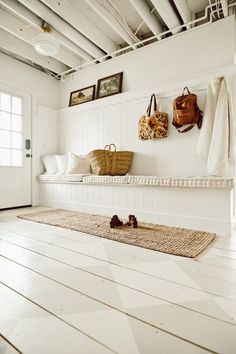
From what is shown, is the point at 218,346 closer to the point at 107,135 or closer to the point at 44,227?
the point at 44,227

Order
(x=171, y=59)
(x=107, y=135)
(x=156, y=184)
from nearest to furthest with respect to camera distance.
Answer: (x=156, y=184) → (x=171, y=59) → (x=107, y=135)

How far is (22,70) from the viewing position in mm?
3756

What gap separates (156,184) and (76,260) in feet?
4.37

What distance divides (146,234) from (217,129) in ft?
4.53

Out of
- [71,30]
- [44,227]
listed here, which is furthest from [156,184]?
[71,30]

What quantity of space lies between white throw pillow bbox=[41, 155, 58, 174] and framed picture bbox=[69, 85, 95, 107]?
3.52 ft

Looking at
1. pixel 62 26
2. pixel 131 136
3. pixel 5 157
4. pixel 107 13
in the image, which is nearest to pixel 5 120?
pixel 5 157

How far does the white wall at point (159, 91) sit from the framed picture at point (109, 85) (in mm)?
101

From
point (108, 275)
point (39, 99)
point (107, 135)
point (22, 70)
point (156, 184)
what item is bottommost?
point (108, 275)

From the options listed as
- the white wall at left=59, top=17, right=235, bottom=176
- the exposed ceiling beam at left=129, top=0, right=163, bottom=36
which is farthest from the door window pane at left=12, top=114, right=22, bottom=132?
the exposed ceiling beam at left=129, top=0, right=163, bottom=36

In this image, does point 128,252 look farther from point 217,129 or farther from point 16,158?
point 16,158

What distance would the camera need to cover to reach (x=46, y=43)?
2736 mm

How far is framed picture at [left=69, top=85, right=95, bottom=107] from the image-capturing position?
386cm

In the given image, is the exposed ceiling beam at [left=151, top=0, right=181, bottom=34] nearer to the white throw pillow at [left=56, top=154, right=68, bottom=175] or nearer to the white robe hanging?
the white robe hanging
